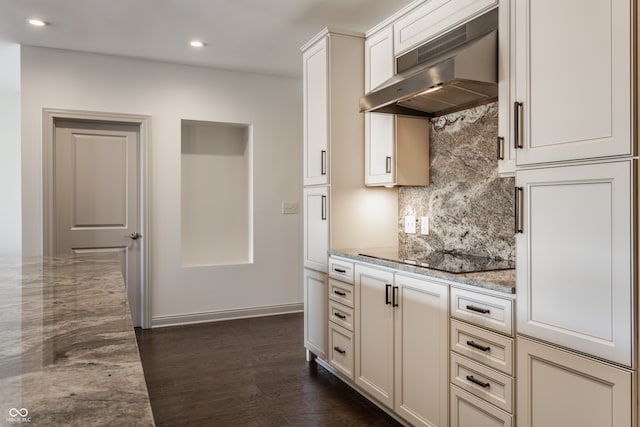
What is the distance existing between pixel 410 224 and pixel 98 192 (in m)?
2.95

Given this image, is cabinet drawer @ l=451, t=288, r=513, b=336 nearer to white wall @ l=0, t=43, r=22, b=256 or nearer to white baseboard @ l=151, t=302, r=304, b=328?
white baseboard @ l=151, t=302, r=304, b=328

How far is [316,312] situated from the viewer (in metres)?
3.37

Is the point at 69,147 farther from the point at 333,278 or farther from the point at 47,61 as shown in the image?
the point at 333,278

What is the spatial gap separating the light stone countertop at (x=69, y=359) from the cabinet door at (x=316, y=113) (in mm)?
1940

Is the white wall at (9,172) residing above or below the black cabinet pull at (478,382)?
above

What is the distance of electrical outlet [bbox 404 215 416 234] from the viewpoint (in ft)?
10.6

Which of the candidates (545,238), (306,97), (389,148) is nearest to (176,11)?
(306,97)

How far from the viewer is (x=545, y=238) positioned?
169cm

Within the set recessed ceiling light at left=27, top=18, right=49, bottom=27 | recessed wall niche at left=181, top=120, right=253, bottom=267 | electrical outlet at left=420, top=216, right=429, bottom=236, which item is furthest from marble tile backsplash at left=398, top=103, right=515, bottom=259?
recessed ceiling light at left=27, top=18, right=49, bottom=27

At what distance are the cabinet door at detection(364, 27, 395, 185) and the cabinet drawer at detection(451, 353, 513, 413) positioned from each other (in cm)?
130

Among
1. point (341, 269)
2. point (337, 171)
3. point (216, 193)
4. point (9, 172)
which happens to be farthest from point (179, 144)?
point (9, 172)

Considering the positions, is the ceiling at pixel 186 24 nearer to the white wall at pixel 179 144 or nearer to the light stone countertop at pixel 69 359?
the white wall at pixel 179 144

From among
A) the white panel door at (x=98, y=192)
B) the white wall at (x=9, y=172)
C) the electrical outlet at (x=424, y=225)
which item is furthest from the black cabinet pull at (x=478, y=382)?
the white wall at (x=9, y=172)

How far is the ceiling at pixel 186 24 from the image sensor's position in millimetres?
3186
